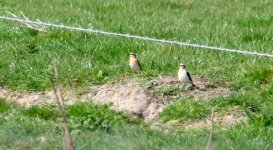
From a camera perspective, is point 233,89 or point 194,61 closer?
point 233,89

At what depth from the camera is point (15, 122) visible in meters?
6.62

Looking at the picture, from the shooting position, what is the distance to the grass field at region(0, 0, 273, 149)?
20.3 feet

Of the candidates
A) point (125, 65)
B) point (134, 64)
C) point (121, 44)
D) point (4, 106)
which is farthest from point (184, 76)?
point (121, 44)

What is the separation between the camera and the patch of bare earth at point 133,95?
7.57 metres

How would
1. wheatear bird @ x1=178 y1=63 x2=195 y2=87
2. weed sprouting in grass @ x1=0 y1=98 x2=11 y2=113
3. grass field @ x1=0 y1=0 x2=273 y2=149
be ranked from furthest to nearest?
wheatear bird @ x1=178 y1=63 x2=195 y2=87 < weed sprouting in grass @ x1=0 y1=98 x2=11 y2=113 < grass field @ x1=0 y1=0 x2=273 y2=149

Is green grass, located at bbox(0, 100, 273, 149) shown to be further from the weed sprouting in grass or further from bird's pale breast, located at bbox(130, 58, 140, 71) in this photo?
bird's pale breast, located at bbox(130, 58, 140, 71)

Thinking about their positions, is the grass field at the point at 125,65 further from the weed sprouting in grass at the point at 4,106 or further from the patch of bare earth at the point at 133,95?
the patch of bare earth at the point at 133,95

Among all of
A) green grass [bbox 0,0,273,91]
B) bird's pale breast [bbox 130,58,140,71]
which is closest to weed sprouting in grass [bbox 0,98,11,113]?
green grass [bbox 0,0,273,91]

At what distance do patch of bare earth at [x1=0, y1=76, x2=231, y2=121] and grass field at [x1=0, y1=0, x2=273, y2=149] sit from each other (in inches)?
5.0

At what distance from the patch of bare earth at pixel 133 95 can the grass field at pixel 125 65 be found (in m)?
0.13

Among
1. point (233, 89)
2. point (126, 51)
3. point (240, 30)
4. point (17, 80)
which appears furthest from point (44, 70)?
point (240, 30)

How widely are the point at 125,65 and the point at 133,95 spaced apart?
0.96 meters

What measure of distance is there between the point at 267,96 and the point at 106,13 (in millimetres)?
5118

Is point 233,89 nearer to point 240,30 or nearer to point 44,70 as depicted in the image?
point 44,70
